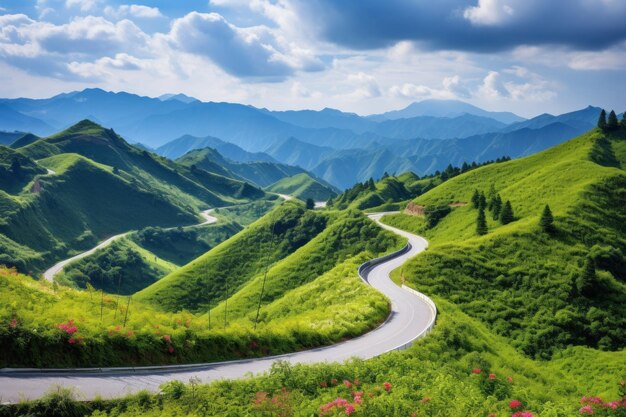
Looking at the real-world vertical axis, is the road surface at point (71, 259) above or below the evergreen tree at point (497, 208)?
below

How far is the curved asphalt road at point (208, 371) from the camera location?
1892cm

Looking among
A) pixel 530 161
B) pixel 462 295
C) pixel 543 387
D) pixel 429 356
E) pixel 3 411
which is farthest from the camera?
pixel 530 161

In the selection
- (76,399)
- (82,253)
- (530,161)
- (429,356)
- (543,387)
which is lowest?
(82,253)

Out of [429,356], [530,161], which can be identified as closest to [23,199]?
[530,161]

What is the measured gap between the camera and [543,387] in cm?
3195

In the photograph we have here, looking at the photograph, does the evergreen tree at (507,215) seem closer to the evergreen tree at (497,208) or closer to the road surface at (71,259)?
the evergreen tree at (497,208)

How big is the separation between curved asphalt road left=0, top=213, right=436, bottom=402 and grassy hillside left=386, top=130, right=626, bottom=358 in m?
10.7

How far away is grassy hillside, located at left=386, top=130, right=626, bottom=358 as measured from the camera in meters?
46.0

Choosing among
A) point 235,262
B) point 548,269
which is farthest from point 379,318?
point 235,262

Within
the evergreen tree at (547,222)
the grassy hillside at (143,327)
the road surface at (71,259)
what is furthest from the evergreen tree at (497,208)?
the road surface at (71,259)

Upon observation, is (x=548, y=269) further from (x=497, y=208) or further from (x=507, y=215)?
(x=497, y=208)

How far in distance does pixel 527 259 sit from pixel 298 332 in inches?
1488

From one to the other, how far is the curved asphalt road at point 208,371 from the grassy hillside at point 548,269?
1065 cm

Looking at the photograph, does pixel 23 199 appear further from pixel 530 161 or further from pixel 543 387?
pixel 543 387
